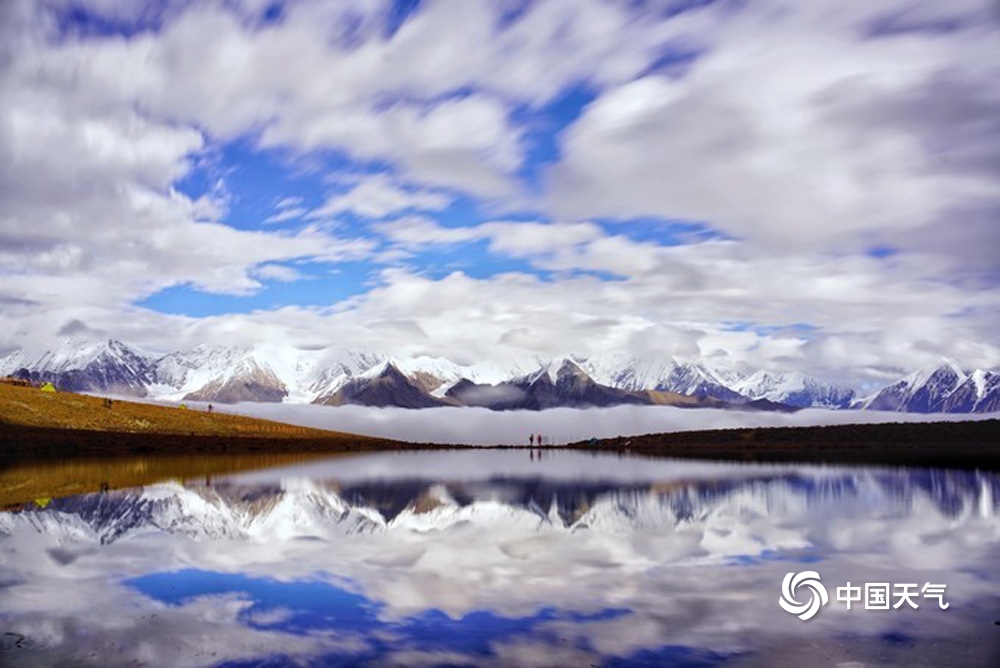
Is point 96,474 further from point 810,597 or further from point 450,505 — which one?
point 810,597

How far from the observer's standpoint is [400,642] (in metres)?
15.7

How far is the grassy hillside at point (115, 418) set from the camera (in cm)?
9138

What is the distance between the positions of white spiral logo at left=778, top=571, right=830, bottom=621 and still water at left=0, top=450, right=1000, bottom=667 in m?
0.20

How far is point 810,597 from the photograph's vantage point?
1923 cm

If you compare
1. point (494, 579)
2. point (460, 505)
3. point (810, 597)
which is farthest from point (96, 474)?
point (810, 597)

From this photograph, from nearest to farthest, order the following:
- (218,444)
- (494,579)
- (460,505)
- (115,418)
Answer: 1. (494,579)
2. (460,505)
3. (218,444)
4. (115,418)

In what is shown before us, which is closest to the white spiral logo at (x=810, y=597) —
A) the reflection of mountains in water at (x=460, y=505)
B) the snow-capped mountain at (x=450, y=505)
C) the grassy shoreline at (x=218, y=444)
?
the snow-capped mountain at (x=450, y=505)

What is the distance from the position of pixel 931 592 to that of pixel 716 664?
8.63 m

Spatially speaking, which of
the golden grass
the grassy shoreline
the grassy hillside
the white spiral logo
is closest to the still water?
the white spiral logo

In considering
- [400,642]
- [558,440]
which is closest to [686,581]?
[400,642]

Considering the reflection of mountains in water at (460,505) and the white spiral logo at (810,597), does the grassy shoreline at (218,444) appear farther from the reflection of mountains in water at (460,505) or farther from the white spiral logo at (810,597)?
the white spiral logo at (810,597)

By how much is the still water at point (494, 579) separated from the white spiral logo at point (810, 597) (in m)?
0.20

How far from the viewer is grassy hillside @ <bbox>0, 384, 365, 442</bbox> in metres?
91.4

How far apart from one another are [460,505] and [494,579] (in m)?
16.0
